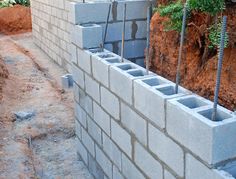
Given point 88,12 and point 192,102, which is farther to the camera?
point 88,12

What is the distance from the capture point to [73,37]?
4383mm

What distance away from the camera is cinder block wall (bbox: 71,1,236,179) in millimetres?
2055

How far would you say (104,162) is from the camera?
3850 mm

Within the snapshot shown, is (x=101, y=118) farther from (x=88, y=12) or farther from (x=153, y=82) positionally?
(x=88, y=12)

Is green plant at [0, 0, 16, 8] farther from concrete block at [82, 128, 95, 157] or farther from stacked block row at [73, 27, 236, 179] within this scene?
concrete block at [82, 128, 95, 157]

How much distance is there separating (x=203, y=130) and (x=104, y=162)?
1984mm

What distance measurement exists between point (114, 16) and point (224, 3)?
160 cm

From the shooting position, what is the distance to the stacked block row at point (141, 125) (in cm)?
206

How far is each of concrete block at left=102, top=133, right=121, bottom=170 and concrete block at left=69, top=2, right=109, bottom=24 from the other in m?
1.38

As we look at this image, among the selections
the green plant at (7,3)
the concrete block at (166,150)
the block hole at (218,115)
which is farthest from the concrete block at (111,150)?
the green plant at (7,3)

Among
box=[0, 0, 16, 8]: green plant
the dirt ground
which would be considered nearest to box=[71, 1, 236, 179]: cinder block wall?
the dirt ground

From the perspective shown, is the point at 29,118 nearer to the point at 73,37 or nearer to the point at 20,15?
the point at 73,37

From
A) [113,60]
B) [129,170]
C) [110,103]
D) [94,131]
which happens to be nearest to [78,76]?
[94,131]

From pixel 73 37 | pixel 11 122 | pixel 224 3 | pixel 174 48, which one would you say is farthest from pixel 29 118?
pixel 224 3
